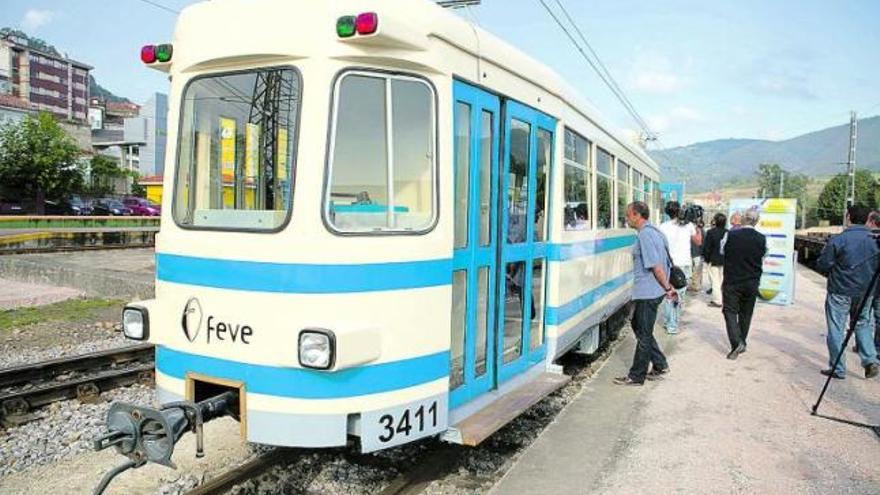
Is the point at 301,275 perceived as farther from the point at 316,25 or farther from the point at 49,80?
the point at 49,80

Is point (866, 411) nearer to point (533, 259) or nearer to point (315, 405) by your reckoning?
point (533, 259)

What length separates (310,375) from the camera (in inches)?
149

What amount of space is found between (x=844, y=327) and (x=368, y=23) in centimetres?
617

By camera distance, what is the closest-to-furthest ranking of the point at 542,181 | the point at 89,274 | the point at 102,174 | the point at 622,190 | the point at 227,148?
the point at 227,148 → the point at 542,181 → the point at 622,190 → the point at 89,274 → the point at 102,174

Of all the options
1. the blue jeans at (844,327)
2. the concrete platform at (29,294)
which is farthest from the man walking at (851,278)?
the concrete platform at (29,294)

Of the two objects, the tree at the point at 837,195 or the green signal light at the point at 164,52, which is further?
the tree at the point at 837,195

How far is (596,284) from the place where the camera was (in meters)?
8.02

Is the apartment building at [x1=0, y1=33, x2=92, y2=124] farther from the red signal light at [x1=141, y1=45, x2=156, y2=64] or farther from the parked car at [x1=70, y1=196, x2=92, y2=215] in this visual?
the red signal light at [x1=141, y1=45, x2=156, y2=64]

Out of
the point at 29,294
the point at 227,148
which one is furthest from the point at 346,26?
the point at 29,294

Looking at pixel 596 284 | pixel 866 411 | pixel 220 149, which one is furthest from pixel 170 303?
pixel 866 411

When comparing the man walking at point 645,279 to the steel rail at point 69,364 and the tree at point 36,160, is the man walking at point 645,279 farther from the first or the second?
the tree at point 36,160

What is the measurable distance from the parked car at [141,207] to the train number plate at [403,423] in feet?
140

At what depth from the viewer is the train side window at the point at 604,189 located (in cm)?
799

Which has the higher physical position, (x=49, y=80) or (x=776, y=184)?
(x=49, y=80)
